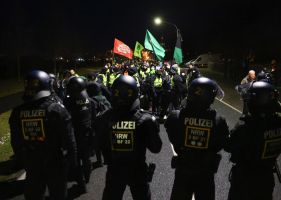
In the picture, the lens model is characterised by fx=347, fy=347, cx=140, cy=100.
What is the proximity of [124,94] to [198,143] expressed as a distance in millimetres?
1056

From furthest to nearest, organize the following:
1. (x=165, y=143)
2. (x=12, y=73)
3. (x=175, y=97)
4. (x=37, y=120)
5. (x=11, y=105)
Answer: (x=12, y=73)
(x=11, y=105)
(x=175, y=97)
(x=165, y=143)
(x=37, y=120)

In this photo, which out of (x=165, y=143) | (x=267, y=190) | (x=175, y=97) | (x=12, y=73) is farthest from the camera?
(x=12, y=73)

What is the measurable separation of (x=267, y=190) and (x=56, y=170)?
249cm

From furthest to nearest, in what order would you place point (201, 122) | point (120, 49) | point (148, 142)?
point (120, 49) < point (148, 142) < point (201, 122)

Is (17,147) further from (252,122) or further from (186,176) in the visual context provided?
(252,122)

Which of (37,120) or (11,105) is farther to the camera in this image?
(11,105)

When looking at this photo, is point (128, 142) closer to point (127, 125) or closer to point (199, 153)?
point (127, 125)

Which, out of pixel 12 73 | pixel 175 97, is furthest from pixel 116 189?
pixel 12 73

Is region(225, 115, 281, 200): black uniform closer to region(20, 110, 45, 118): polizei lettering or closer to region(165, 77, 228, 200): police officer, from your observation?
region(165, 77, 228, 200): police officer

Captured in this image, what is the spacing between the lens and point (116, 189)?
408cm

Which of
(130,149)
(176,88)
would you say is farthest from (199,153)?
(176,88)

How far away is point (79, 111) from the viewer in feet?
20.2

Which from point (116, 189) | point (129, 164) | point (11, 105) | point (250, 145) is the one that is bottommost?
point (11, 105)

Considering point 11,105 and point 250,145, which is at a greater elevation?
point 250,145
